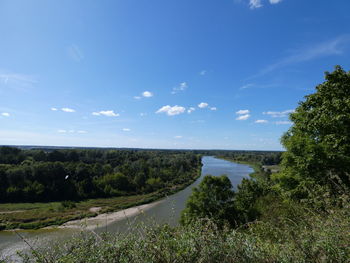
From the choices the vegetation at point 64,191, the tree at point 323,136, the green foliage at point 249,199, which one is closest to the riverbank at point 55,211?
the vegetation at point 64,191

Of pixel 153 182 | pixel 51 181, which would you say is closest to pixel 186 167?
pixel 153 182

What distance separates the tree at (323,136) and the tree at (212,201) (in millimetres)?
6554

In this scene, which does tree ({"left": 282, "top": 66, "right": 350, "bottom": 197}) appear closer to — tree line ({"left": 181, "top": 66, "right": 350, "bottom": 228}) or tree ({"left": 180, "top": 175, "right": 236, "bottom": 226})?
tree line ({"left": 181, "top": 66, "right": 350, "bottom": 228})

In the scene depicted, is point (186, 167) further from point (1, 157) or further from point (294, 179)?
point (294, 179)

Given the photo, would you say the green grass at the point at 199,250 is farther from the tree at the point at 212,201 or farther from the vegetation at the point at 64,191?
the vegetation at the point at 64,191

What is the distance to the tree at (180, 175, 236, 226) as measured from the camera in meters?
15.2

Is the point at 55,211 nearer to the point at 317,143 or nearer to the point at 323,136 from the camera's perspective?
the point at 317,143

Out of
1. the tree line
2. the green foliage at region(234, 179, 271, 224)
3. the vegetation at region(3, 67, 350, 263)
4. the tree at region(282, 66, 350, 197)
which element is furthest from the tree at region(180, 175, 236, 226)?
the tree at region(282, 66, 350, 197)

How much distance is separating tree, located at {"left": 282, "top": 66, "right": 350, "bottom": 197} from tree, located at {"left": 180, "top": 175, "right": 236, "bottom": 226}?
258 inches

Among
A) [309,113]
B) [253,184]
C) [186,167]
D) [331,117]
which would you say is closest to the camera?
[331,117]

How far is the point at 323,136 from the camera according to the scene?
946cm

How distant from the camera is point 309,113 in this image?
991cm

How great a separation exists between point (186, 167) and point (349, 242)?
73224mm

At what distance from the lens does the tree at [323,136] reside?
27.4 ft
